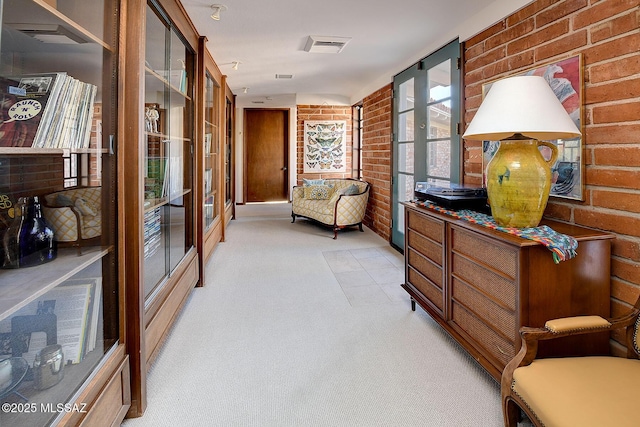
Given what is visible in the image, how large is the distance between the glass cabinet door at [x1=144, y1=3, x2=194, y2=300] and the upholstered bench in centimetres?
244

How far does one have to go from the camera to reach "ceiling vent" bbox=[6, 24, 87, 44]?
1.02 metres

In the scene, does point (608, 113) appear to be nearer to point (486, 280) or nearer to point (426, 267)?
point (486, 280)

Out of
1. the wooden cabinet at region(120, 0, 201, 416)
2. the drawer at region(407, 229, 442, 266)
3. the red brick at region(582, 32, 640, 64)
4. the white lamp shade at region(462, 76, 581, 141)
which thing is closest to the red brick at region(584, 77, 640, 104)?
the red brick at region(582, 32, 640, 64)

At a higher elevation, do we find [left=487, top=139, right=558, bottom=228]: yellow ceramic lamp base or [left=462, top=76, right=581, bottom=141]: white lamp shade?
[left=462, top=76, right=581, bottom=141]: white lamp shade

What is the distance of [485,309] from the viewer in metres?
1.78

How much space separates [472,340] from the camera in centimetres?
189

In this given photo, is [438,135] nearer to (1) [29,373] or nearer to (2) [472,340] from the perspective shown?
(2) [472,340]

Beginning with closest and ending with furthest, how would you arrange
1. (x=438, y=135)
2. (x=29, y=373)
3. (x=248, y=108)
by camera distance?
(x=29, y=373), (x=438, y=135), (x=248, y=108)

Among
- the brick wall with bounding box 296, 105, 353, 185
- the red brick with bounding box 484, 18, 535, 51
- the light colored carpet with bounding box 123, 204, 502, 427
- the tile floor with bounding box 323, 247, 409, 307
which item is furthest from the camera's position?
the brick wall with bounding box 296, 105, 353, 185

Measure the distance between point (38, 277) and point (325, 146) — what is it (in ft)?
20.1

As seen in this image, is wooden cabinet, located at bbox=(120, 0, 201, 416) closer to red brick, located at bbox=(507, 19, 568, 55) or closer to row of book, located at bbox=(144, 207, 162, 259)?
row of book, located at bbox=(144, 207, 162, 259)

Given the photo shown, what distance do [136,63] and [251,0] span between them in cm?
128

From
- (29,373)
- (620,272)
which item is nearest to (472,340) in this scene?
(620,272)

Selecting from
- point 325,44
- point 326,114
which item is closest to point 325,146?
point 326,114
